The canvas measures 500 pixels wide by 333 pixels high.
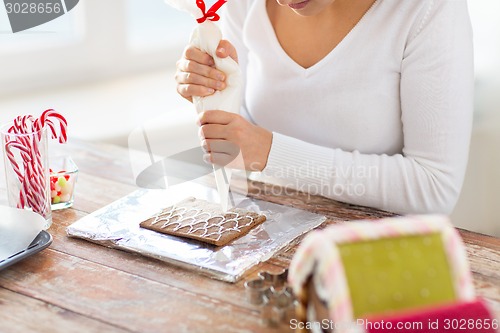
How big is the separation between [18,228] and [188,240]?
297mm

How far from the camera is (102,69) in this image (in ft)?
8.64

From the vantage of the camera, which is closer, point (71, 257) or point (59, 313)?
point (59, 313)

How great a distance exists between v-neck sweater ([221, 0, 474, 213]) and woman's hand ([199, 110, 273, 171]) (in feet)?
A: 0.10

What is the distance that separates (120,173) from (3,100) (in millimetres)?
997

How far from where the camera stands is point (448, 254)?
763 mm

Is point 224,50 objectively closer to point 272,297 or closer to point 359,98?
point 359,98

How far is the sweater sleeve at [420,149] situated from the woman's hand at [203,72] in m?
0.20

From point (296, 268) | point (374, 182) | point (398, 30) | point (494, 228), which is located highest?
point (398, 30)

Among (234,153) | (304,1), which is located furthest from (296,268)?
(304,1)

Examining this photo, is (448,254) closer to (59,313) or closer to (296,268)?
(296,268)

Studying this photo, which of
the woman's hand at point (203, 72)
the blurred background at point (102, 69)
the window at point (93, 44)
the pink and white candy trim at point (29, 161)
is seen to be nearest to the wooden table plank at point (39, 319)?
the pink and white candy trim at point (29, 161)

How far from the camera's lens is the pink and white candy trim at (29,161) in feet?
4.18

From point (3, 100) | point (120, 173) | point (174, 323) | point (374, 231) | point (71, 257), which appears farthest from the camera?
point (3, 100)

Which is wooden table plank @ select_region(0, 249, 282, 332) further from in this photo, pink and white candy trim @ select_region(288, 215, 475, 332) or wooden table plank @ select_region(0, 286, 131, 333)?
pink and white candy trim @ select_region(288, 215, 475, 332)
